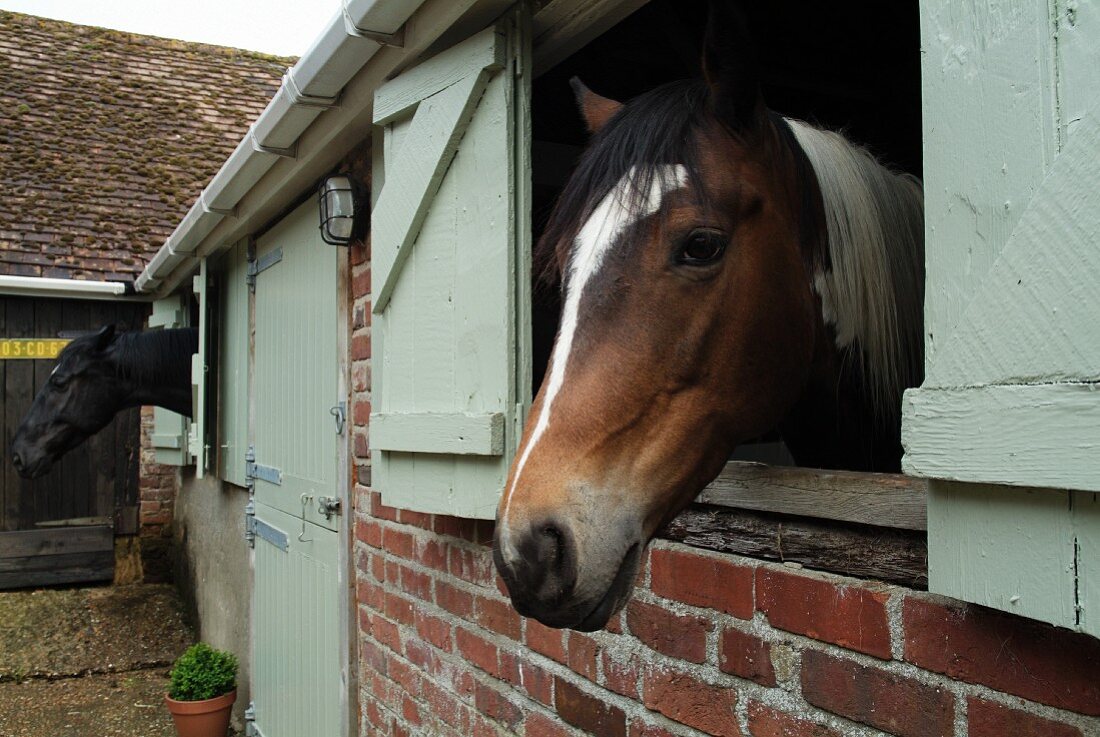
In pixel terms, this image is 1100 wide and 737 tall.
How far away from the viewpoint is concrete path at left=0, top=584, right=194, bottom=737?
5957mm

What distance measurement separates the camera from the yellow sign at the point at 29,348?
8.12 metres

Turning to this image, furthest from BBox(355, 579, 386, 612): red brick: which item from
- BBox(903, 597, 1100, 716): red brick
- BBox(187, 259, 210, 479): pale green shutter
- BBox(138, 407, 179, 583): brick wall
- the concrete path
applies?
BBox(138, 407, 179, 583): brick wall

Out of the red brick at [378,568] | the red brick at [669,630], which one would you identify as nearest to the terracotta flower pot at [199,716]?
the red brick at [378,568]

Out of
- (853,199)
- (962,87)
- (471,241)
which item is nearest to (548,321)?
(471,241)

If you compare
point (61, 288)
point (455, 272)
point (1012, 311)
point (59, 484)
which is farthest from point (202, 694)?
point (1012, 311)

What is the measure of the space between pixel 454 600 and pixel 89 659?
18.4 ft

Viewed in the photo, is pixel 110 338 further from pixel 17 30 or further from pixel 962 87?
pixel 17 30

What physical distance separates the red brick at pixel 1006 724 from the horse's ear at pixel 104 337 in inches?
263

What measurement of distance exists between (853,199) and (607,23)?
837 millimetres

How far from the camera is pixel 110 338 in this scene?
675cm

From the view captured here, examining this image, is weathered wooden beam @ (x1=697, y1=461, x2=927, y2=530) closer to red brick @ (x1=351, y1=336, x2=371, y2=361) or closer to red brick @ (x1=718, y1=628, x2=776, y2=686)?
red brick @ (x1=718, y1=628, x2=776, y2=686)

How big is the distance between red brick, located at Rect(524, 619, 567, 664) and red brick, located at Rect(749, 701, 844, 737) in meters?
0.65

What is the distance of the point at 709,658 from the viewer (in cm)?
173

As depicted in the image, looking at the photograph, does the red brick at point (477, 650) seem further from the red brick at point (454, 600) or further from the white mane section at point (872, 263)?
the white mane section at point (872, 263)
